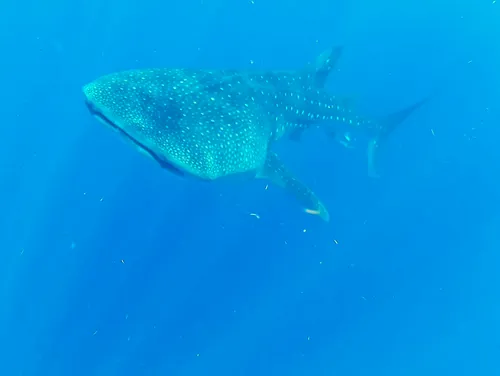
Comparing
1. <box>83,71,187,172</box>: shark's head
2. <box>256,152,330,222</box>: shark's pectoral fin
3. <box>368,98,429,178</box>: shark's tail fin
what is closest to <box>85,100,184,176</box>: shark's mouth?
<box>83,71,187,172</box>: shark's head

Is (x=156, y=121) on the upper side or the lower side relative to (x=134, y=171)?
upper

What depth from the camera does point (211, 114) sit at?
4.51 meters

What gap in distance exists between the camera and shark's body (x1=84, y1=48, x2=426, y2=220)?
3852mm

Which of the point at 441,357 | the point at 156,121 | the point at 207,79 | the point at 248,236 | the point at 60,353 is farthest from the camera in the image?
the point at 441,357

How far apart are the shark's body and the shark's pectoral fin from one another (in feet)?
0.04

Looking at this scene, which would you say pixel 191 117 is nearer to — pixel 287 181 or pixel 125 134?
pixel 125 134

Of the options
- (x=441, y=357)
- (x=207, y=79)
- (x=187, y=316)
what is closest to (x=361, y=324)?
(x=441, y=357)

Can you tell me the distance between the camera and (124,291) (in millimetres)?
7859

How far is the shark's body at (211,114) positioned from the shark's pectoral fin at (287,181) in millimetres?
13

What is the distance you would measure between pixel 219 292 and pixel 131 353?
176cm

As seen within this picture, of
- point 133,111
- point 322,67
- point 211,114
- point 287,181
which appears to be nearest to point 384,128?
point 322,67

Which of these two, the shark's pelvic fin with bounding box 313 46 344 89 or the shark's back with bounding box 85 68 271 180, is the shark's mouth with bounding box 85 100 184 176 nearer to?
the shark's back with bounding box 85 68 271 180

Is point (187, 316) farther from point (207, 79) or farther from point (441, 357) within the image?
point (441, 357)

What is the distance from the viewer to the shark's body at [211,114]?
385cm
